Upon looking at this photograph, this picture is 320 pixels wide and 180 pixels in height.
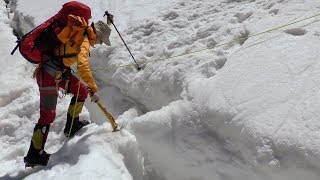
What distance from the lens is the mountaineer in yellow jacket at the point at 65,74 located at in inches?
184

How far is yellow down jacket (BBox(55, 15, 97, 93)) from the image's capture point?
15.2 feet

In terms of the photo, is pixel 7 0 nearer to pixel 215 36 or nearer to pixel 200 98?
pixel 215 36

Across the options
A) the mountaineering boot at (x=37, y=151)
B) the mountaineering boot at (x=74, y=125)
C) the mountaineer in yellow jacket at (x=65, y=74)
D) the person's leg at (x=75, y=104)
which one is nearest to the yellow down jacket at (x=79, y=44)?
the mountaineer in yellow jacket at (x=65, y=74)

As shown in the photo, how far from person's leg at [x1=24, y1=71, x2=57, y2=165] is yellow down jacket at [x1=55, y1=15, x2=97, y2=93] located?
0.34 m

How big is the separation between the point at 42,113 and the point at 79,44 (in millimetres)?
1056

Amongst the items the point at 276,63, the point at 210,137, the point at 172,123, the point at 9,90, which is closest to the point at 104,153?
the point at 172,123

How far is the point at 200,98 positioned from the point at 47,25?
2.11 meters

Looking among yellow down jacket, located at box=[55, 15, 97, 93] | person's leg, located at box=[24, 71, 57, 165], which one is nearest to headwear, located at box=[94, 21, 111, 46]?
yellow down jacket, located at box=[55, 15, 97, 93]

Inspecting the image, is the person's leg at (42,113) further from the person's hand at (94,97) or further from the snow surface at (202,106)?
the person's hand at (94,97)

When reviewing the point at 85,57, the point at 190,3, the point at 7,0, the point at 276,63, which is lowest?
the point at 7,0

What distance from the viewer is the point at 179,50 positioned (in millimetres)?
6715

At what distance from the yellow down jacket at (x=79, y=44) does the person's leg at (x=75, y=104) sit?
18.2 inches

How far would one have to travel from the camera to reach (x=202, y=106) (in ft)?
16.5

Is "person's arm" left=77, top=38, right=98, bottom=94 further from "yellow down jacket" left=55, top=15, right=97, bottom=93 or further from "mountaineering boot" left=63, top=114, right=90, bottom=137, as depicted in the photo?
"mountaineering boot" left=63, top=114, right=90, bottom=137
